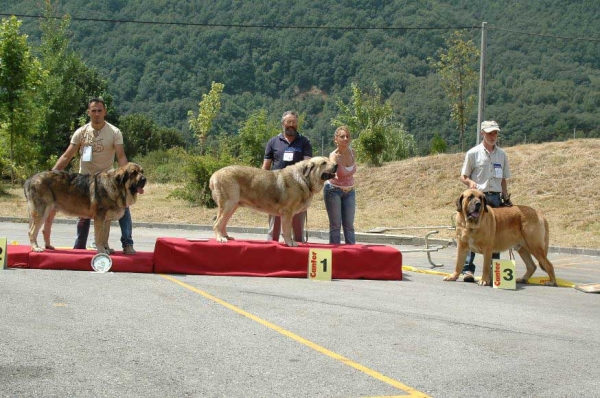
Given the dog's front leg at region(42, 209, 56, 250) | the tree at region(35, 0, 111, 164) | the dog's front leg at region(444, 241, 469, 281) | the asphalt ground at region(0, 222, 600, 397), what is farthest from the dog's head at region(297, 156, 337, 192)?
the tree at region(35, 0, 111, 164)

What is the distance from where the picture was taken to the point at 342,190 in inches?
520

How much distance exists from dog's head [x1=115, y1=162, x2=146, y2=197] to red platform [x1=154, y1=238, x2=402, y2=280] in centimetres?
88

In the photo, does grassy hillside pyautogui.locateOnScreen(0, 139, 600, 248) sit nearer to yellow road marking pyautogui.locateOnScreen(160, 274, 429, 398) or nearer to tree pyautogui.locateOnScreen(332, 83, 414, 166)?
tree pyautogui.locateOnScreen(332, 83, 414, 166)

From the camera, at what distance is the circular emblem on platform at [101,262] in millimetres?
11086

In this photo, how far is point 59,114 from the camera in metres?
58.2

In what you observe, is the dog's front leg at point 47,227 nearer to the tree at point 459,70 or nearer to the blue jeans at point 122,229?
the blue jeans at point 122,229

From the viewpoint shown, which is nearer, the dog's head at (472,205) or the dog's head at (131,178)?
the dog's head at (131,178)

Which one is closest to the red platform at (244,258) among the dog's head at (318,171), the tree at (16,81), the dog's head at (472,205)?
the dog's head at (318,171)

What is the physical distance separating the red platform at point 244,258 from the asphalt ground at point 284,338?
303 mm

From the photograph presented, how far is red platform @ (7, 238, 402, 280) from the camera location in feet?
36.8

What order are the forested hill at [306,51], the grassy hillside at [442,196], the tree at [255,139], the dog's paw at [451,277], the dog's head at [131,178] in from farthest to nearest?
the forested hill at [306,51]
the tree at [255,139]
the grassy hillside at [442,196]
the dog's paw at [451,277]
the dog's head at [131,178]

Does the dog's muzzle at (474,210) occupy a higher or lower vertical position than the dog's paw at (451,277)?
higher

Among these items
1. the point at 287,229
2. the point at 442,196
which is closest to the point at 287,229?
the point at 287,229

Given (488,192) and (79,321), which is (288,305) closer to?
(79,321)
